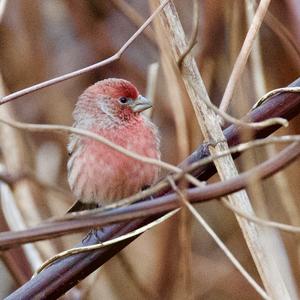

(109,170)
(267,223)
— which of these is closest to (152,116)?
(109,170)

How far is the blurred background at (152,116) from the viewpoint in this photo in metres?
3.57

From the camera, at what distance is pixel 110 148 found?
274 cm

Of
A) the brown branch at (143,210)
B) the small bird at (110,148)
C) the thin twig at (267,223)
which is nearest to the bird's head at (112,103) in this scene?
the small bird at (110,148)

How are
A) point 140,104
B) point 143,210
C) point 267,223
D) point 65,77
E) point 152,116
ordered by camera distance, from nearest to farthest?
point 143,210 → point 267,223 → point 65,77 → point 140,104 → point 152,116

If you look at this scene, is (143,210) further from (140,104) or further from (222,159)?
(140,104)

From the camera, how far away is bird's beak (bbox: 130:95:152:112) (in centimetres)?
308

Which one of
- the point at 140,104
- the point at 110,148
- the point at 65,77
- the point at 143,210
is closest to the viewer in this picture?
the point at 143,210

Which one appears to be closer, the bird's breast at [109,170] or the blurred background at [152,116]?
the bird's breast at [109,170]

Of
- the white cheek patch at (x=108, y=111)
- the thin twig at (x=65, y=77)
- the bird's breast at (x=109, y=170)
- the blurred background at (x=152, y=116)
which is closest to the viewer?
the thin twig at (x=65, y=77)

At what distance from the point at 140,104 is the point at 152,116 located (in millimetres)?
1037

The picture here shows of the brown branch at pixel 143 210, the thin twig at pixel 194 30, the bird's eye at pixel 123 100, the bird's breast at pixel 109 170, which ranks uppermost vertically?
the bird's eye at pixel 123 100

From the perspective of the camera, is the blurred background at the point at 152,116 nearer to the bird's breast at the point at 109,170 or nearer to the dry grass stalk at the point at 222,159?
the bird's breast at the point at 109,170

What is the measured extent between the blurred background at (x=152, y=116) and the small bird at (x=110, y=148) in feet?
0.64

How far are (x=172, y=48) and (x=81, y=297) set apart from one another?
1.64 m
